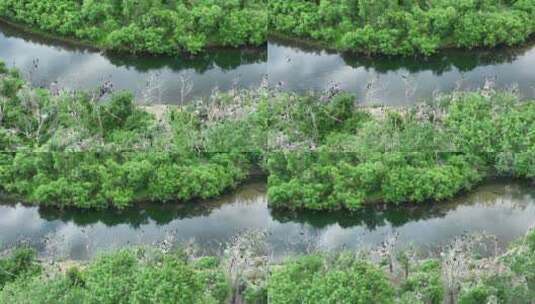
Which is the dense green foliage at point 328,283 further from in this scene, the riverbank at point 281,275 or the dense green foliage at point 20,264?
the dense green foliage at point 20,264

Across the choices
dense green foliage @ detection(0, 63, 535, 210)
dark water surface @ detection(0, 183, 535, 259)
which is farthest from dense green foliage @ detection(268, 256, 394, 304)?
dense green foliage @ detection(0, 63, 535, 210)

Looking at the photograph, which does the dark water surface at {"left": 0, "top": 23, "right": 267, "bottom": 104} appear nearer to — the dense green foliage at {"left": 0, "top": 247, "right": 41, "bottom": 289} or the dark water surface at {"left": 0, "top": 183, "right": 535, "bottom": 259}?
the dark water surface at {"left": 0, "top": 183, "right": 535, "bottom": 259}

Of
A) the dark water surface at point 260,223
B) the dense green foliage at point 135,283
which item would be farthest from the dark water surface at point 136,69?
the dense green foliage at point 135,283

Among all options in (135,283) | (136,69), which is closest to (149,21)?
(136,69)

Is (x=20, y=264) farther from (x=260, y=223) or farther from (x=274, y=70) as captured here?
(x=274, y=70)

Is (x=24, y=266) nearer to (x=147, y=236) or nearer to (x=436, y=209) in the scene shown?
(x=147, y=236)
